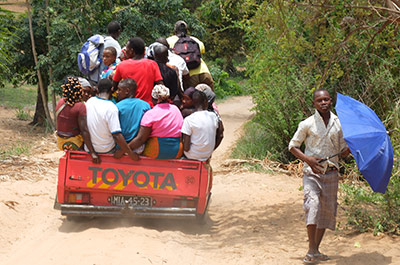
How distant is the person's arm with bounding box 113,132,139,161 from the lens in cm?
603

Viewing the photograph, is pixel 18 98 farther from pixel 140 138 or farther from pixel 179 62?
pixel 140 138

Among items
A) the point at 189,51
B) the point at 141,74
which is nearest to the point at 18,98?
the point at 189,51

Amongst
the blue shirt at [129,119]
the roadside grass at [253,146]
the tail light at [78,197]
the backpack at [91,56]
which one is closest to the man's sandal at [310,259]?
the blue shirt at [129,119]

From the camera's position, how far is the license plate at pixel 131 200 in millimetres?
6211

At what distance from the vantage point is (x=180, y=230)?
657 centimetres

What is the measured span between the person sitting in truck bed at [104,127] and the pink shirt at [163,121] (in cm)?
31

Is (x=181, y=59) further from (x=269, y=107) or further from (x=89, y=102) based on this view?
(x=269, y=107)

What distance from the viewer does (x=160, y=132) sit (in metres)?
6.16

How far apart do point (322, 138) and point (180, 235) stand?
2.08m

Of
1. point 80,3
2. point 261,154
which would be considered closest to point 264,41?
point 261,154

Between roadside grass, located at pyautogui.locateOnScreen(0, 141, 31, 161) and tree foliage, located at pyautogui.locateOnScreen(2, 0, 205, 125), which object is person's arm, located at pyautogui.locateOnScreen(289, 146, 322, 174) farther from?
tree foliage, located at pyautogui.locateOnScreen(2, 0, 205, 125)

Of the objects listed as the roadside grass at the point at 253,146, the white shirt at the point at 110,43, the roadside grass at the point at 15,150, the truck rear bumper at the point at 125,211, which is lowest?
the roadside grass at the point at 15,150

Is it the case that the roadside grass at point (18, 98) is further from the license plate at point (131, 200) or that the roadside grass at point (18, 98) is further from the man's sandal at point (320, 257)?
the man's sandal at point (320, 257)

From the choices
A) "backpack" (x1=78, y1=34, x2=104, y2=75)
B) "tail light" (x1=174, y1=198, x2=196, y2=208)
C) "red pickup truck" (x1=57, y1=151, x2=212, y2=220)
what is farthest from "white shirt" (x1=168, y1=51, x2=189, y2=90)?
"tail light" (x1=174, y1=198, x2=196, y2=208)
